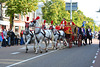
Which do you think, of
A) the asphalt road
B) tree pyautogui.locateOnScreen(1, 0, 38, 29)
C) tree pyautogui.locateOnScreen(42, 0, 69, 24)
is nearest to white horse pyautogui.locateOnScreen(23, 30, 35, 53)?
the asphalt road

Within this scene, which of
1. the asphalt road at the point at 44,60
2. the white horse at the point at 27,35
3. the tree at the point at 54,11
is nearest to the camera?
the asphalt road at the point at 44,60

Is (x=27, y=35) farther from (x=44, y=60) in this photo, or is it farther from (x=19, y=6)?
(x=19, y=6)

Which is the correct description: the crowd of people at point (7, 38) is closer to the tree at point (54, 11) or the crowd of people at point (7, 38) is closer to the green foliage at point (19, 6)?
the green foliage at point (19, 6)

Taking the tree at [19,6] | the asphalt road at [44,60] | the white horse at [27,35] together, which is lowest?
the asphalt road at [44,60]

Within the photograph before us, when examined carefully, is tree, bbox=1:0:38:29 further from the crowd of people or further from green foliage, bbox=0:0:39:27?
the crowd of people

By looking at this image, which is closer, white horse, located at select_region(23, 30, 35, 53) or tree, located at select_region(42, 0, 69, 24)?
white horse, located at select_region(23, 30, 35, 53)

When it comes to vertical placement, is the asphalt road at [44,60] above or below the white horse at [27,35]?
below

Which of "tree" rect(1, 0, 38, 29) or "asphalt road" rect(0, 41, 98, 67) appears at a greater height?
"tree" rect(1, 0, 38, 29)

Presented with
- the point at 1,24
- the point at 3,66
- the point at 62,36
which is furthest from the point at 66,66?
the point at 1,24

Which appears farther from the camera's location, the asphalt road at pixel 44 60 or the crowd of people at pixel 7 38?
the crowd of people at pixel 7 38

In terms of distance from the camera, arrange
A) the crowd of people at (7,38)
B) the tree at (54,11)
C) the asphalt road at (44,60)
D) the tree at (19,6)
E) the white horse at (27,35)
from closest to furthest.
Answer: the asphalt road at (44,60), the white horse at (27,35), the crowd of people at (7,38), the tree at (19,6), the tree at (54,11)

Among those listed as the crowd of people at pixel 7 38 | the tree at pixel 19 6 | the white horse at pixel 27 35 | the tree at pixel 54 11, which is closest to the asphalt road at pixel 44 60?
the white horse at pixel 27 35

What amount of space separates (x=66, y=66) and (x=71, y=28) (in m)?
13.1

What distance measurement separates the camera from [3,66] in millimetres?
9758
